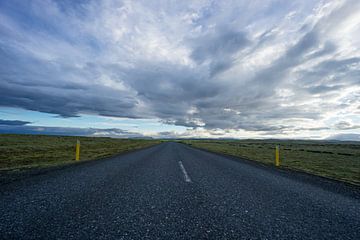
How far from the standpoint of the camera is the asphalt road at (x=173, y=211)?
106 inches

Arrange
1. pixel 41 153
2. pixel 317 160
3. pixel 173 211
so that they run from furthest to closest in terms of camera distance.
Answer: pixel 41 153 → pixel 317 160 → pixel 173 211

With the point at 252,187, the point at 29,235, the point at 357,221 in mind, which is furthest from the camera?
the point at 252,187

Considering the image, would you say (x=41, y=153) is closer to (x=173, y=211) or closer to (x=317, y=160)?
(x=173, y=211)

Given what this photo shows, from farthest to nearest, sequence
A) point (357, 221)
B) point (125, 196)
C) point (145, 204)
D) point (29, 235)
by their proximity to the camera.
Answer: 1. point (125, 196)
2. point (145, 204)
3. point (357, 221)
4. point (29, 235)

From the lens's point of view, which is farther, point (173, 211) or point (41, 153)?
point (41, 153)

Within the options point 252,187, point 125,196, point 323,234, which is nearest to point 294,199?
point 252,187

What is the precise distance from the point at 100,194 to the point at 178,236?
2.97 meters

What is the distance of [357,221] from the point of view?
3355 mm

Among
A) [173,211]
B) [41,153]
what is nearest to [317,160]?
[173,211]

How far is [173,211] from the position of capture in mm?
3557

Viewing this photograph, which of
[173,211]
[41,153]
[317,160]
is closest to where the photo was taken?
[173,211]

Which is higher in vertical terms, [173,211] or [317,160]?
[173,211]

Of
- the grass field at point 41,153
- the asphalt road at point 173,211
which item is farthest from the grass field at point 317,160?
the grass field at point 41,153

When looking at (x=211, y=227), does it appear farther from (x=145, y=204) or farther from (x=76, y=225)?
(x=76, y=225)
